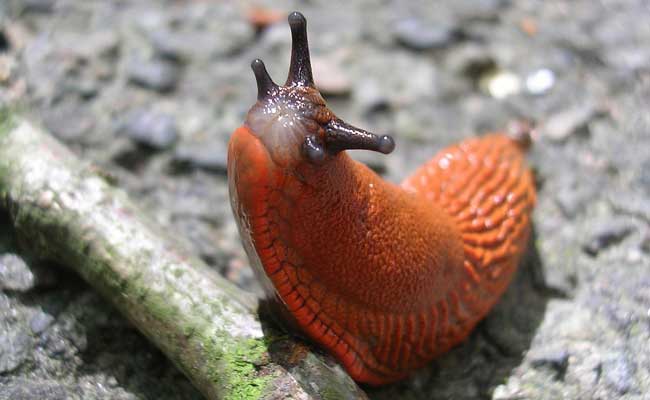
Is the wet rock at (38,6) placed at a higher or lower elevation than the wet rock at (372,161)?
lower

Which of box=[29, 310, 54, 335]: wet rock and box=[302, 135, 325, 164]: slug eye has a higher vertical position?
box=[302, 135, 325, 164]: slug eye

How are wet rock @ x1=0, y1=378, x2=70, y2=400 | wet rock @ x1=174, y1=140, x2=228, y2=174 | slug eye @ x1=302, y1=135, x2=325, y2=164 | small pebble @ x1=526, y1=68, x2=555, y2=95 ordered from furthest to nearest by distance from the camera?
→ small pebble @ x1=526, y1=68, x2=555, y2=95
wet rock @ x1=174, y1=140, x2=228, y2=174
wet rock @ x1=0, y1=378, x2=70, y2=400
slug eye @ x1=302, y1=135, x2=325, y2=164

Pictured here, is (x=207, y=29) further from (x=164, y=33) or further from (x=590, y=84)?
(x=590, y=84)

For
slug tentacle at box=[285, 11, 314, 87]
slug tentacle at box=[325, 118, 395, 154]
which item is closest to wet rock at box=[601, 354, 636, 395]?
slug tentacle at box=[325, 118, 395, 154]

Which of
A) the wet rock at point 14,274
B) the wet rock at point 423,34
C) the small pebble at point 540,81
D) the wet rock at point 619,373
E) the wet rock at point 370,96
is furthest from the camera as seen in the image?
the wet rock at point 423,34

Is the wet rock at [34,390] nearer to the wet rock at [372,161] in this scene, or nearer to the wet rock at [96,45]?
the wet rock at [372,161]

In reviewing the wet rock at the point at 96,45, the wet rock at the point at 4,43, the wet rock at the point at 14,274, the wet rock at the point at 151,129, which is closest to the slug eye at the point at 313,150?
the wet rock at the point at 14,274

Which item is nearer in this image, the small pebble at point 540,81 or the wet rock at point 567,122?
the wet rock at point 567,122

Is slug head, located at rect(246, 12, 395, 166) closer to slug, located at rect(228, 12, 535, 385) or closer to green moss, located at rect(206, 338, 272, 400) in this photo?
slug, located at rect(228, 12, 535, 385)
